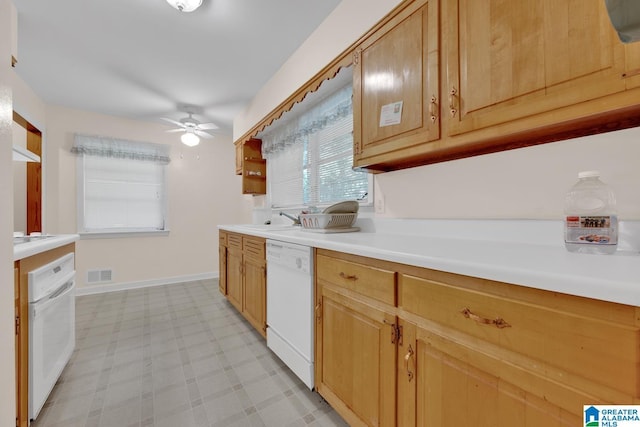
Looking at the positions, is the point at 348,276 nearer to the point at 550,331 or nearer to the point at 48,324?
the point at 550,331

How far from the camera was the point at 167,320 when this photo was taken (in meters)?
2.57

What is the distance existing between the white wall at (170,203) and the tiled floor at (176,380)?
3.96 feet

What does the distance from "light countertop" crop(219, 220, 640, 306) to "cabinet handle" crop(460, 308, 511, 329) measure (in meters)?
0.11

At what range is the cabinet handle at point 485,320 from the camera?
65cm

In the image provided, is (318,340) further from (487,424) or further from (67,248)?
(67,248)

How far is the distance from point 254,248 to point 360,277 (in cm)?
122

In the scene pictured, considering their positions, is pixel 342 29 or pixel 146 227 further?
pixel 146 227

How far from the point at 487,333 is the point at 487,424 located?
249 mm

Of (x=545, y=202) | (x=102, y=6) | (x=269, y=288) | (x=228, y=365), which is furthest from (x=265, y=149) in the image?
(x=545, y=202)

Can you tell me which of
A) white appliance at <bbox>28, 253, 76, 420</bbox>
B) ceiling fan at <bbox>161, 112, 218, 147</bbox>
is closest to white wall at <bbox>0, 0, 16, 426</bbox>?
white appliance at <bbox>28, 253, 76, 420</bbox>

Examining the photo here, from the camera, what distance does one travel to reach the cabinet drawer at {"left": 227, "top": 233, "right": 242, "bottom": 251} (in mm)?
2418

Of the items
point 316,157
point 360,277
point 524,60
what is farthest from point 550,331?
point 316,157

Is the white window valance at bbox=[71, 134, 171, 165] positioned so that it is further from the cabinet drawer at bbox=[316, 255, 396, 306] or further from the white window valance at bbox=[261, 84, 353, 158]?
the cabinet drawer at bbox=[316, 255, 396, 306]

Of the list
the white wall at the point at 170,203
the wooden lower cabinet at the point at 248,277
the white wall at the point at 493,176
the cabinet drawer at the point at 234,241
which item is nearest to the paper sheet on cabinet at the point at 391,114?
the white wall at the point at 493,176
